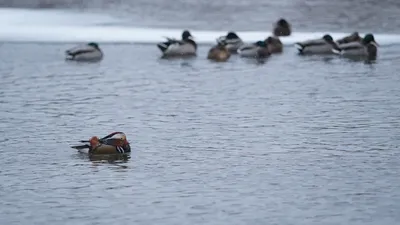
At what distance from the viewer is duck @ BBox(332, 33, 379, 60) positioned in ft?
70.4

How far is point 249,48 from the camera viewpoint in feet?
72.2

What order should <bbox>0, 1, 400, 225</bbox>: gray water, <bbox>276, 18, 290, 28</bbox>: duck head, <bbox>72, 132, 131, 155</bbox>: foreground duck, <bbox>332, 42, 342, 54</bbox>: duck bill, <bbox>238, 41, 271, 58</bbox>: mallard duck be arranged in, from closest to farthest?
1. <bbox>0, 1, 400, 225</bbox>: gray water
2. <bbox>72, 132, 131, 155</bbox>: foreground duck
3. <bbox>238, 41, 271, 58</bbox>: mallard duck
4. <bbox>332, 42, 342, 54</bbox>: duck bill
5. <bbox>276, 18, 290, 28</bbox>: duck head

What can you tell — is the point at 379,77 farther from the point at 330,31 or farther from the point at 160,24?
the point at 160,24

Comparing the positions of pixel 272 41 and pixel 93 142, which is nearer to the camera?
pixel 93 142

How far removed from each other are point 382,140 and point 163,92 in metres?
5.11

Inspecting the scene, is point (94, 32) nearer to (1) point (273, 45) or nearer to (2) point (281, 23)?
(2) point (281, 23)

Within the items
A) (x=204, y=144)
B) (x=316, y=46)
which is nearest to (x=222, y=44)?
(x=316, y=46)

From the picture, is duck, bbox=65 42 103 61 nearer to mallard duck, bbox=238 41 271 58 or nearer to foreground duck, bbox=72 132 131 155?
mallard duck, bbox=238 41 271 58

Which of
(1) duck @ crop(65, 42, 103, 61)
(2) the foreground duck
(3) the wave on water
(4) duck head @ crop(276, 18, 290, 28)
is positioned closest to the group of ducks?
(1) duck @ crop(65, 42, 103, 61)

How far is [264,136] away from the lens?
39.8 feet

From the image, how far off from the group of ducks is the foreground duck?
9.90 meters

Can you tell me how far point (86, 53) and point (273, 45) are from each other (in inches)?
159

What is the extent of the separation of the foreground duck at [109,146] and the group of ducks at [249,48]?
9895 mm

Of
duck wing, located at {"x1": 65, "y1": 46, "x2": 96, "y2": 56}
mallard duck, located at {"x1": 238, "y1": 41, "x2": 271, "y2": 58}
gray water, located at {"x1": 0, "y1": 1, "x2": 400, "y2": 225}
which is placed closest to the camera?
gray water, located at {"x1": 0, "y1": 1, "x2": 400, "y2": 225}
